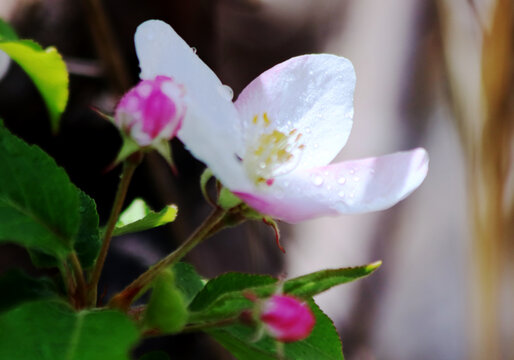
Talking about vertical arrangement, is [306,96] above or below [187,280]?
above

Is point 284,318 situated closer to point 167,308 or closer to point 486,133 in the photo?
point 167,308

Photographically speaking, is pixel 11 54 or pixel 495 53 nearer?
pixel 11 54

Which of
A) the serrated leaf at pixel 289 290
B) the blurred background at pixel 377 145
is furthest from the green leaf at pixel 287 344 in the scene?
the blurred background at pixel 377 145

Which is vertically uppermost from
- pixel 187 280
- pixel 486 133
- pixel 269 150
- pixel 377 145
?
pixel 269 150

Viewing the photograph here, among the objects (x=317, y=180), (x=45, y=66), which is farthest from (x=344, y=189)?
(x=45, y=66)

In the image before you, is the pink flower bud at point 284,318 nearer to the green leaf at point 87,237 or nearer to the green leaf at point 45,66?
the green leaf at point 87,237

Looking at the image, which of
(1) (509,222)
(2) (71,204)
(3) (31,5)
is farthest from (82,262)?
(1) (509,222)

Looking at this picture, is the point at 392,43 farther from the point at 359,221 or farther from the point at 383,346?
the point at 383,346

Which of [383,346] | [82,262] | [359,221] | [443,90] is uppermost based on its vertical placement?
[82,262]
